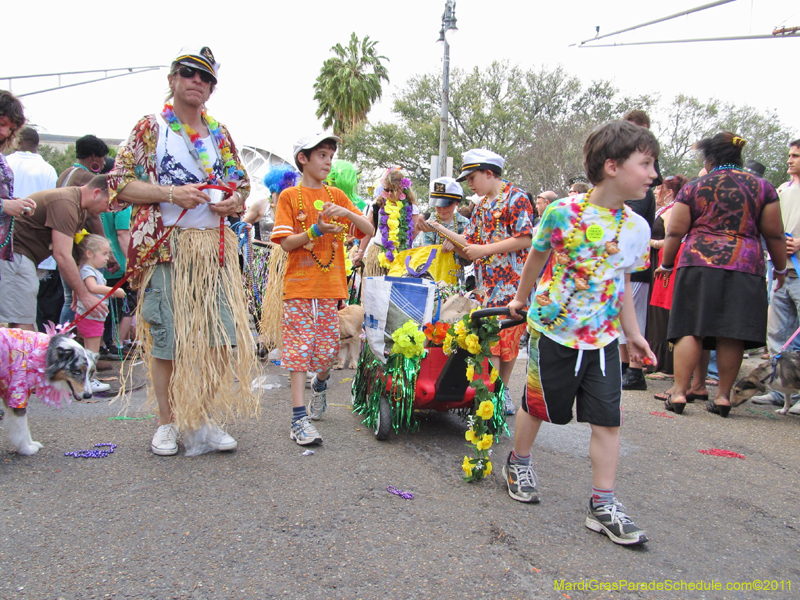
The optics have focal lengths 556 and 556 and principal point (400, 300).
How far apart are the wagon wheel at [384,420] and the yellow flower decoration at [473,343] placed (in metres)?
0.82

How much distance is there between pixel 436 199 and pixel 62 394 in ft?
10.2

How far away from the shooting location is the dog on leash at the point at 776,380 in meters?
4.39

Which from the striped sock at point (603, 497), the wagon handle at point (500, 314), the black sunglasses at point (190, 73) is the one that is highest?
the black sunglasses at point (190, 73)

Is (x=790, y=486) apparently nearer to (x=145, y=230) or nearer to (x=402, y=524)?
(x=402, y=524)

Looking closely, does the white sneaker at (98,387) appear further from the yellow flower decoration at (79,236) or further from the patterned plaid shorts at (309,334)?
the patterned plaid shorts at (309,334)

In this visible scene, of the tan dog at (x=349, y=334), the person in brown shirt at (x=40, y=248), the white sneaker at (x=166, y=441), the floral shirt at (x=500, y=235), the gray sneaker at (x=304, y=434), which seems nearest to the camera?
the white sneaker at (x=166, y=441)

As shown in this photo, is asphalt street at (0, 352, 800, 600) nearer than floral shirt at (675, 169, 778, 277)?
Yes

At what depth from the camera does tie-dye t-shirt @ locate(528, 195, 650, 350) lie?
99.8 inches

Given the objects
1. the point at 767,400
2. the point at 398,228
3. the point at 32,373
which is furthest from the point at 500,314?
the point at 767,400

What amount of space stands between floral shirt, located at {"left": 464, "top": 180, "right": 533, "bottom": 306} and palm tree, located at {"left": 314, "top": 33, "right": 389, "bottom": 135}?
34032 millimetres

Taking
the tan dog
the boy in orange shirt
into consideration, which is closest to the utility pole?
the tan dog

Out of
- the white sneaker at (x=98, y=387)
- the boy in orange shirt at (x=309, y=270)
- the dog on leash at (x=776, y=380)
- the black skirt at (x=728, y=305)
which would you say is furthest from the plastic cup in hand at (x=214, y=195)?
the dog on leash at (x=776, y=380)

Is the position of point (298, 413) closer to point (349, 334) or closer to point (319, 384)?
point (319, 384)

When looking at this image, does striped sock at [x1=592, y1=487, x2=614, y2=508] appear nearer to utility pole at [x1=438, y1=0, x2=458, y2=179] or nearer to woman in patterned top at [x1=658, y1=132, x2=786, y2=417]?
woman in patterned top at [x1=658, y1=132, x2=786, y2=417]
